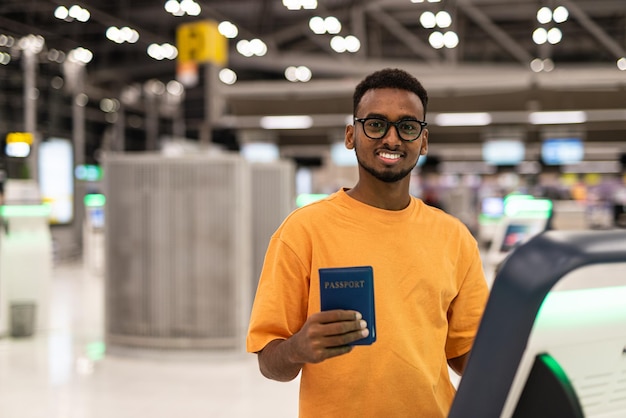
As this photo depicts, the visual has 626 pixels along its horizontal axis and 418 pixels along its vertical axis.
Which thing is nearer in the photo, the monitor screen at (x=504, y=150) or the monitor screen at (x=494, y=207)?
the monitor screen at (x=504, y=150)

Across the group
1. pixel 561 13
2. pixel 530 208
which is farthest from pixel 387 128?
pixel 561 13

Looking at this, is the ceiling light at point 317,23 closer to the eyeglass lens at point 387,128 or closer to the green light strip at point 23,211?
the green light strip at point 23,211

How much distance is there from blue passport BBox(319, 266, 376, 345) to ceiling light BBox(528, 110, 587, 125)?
43.5 feet

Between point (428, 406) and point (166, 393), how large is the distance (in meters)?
4.50

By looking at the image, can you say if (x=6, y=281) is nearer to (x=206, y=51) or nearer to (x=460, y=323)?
(x=206, y=51)

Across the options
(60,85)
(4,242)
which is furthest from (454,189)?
(4,242)

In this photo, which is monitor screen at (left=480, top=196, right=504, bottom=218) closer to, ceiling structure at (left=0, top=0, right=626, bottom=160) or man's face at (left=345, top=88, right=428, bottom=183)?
ceiling structure at (left=0, top=0, right=626, bottom=160)

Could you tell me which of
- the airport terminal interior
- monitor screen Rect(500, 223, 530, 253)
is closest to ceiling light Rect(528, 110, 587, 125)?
the airport terminal interior

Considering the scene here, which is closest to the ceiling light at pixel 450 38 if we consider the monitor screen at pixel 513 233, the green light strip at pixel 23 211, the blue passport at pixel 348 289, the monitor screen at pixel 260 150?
the monitor screen at pixel 260 150

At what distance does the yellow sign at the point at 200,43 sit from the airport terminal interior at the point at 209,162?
0.11ft

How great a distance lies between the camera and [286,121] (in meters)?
15.7

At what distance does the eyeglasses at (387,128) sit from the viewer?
152cm

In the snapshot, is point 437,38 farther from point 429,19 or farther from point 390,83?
point 390,83

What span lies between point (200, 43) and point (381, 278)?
10689 millimetres
